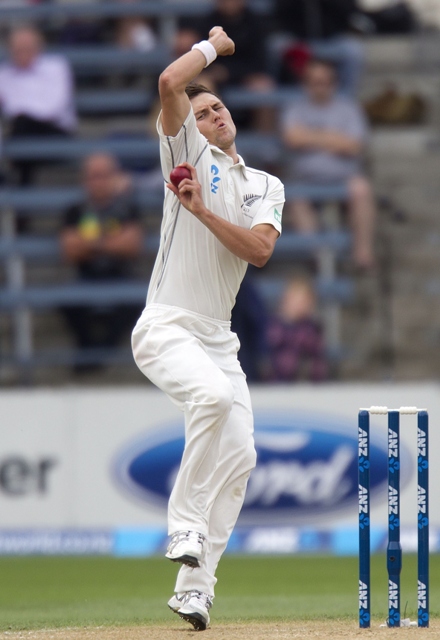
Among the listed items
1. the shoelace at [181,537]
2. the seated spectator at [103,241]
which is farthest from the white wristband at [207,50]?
the seated spectator at [103,241]

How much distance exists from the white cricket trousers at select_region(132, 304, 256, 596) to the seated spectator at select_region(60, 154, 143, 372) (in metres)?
6.33

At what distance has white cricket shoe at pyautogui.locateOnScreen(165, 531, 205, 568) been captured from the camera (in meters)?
5.02

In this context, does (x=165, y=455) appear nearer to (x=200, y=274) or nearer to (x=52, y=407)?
(x=52, y=407)

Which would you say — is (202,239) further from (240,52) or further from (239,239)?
(240,52)

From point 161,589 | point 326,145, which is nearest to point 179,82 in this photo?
point 161,589

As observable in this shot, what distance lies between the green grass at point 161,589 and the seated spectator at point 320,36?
5.36 metres

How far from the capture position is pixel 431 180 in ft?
43.3

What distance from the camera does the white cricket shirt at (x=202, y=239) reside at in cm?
539

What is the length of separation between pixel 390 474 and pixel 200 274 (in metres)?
1.17

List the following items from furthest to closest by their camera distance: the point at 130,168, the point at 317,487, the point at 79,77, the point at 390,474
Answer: the point at 79,77 → the point at 130,168 → the point at 317,487 → the point at 390,474

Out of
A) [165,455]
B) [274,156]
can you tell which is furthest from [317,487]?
[274,156]

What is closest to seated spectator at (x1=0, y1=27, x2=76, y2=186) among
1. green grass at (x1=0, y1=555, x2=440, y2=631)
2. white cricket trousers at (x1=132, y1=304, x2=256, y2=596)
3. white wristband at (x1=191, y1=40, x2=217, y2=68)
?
green grass at (x1=0, y1=555, x2=440, y2=631)

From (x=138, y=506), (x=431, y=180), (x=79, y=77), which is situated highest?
(x=79, y=77)

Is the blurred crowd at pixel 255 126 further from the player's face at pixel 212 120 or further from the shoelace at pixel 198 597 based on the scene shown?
the shoelace at pixel 198 597
